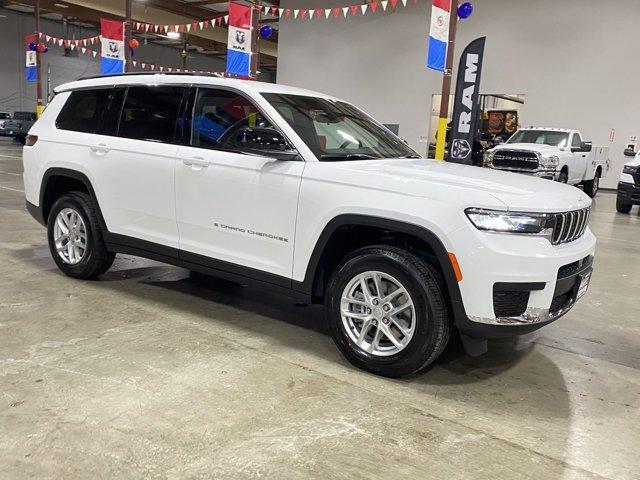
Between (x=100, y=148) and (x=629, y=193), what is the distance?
1149 cm

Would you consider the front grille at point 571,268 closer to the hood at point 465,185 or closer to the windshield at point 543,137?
the hood at point 465,185

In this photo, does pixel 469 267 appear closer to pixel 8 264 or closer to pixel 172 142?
pixel 172 142

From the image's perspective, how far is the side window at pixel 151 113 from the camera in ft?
14.3

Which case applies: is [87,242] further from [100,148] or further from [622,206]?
[622,206]

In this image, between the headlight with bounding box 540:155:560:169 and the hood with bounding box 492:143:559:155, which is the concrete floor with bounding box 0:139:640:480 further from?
the hood with bounding box 492:143:559:155

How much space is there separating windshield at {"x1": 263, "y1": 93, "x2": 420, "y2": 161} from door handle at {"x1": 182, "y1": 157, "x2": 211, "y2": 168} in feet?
2.06

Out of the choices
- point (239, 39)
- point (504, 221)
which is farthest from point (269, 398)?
point (239, 39)

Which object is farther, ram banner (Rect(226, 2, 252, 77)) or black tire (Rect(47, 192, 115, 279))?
ram banner (Rect(226, 2, 252, 77))

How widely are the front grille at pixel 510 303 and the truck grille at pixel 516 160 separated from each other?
11841 mm

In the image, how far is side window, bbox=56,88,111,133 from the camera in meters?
4.83

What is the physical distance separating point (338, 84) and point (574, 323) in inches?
808

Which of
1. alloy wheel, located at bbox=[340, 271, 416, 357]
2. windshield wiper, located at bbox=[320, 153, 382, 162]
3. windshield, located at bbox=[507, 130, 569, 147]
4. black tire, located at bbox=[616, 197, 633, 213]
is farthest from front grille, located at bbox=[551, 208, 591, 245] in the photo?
windshield, located at bbox=[507, 130, 569, 147]

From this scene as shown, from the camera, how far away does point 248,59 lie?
14.4m

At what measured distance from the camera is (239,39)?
14305 millimetres
